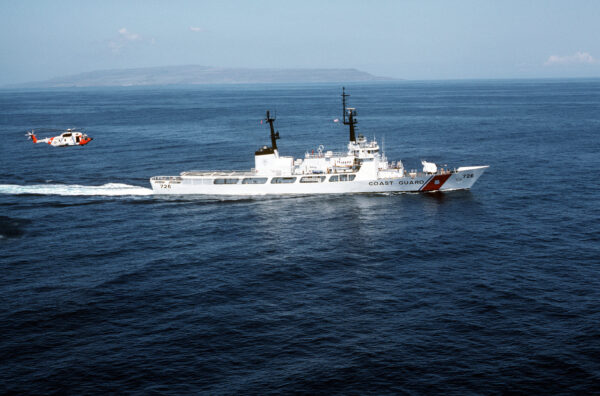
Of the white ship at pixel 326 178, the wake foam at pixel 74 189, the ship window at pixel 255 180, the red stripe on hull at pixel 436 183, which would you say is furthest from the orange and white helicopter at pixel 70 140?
the red stripe on hull at pixel 436 183

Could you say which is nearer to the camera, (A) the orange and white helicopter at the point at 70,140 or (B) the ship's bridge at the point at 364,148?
(B) the ship's bridge at the point at 364,148

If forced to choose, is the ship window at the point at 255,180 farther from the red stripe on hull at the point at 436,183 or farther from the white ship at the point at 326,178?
the red stripe on hull at the point at 436,183

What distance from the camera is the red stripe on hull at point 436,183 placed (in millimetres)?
79812

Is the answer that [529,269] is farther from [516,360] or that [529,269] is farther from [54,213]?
[54,213]

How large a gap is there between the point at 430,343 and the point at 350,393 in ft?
26.8

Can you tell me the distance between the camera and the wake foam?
80000mm

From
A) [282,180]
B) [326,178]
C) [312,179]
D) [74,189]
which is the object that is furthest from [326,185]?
[74,189]

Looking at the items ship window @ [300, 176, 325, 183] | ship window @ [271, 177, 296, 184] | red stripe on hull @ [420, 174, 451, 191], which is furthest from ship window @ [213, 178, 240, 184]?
red stripe on hull @ [420, 174, 451, 191]

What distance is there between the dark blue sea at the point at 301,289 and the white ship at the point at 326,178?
250 centimetres

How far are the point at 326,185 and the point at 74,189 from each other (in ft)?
138

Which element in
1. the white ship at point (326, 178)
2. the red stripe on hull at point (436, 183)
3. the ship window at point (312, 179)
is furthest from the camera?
the ship window at point (312, 179)

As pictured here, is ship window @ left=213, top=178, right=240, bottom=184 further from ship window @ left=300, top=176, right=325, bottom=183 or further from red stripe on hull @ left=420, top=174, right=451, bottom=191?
red stripe on hull @ left=420, top=174, right=451, bottom=191

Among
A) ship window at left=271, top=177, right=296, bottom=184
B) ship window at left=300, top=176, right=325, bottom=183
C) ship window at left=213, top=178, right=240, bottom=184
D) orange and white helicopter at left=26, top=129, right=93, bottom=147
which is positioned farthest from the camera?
orange and white helicopter at left=26, top=129, right=93, bottom=147

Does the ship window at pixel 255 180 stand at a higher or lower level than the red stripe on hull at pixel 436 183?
higher
